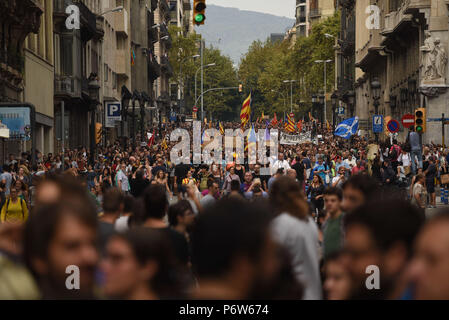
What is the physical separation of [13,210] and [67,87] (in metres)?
32.3

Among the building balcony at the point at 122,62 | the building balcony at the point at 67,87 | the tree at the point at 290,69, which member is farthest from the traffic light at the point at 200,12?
the tree at the point at 290,69

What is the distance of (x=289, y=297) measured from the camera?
14.1 ft

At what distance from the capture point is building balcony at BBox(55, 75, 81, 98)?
46.2 m

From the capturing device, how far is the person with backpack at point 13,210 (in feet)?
49.0

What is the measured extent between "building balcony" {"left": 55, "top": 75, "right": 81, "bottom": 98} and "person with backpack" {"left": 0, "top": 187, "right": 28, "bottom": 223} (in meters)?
31.0

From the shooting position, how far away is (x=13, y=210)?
49.5 ft

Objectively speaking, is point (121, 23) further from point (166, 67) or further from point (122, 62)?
point (166, 67)

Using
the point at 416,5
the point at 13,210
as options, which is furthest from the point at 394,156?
the point at 13,210

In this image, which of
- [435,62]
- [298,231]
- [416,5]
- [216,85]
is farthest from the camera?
[216,85]

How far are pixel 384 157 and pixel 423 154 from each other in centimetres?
236

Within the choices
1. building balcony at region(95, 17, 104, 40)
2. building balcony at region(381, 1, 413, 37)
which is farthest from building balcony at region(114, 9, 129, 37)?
building balcony at region(381, 1, 413, 37)

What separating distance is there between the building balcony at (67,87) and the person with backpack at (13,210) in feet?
102

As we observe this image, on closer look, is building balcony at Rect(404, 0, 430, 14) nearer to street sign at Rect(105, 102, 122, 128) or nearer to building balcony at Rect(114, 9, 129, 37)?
street sign at Rect(105, 102, 122, 128)

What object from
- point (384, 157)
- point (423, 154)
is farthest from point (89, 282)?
point (423, 154)
